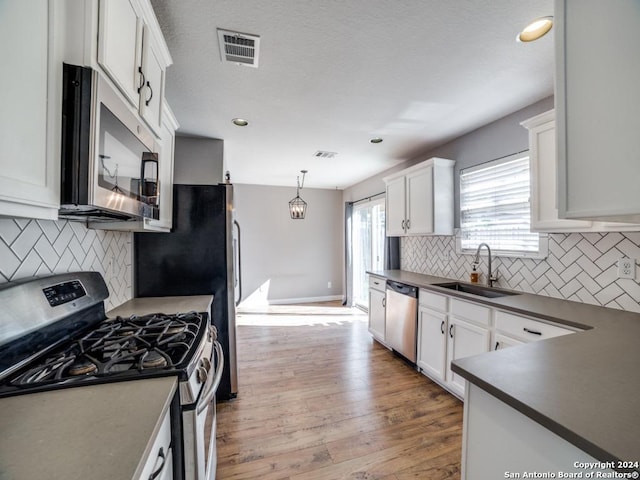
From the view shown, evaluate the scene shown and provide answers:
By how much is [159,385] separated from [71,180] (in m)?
0.69

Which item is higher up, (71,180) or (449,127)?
(449,127)

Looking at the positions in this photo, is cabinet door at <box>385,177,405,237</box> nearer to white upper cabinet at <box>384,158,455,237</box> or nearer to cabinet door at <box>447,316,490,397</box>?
white upper cabinet at <box>384,158,455,237</box>

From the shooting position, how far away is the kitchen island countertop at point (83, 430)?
56 centimetres

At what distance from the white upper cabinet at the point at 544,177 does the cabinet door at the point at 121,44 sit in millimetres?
2367

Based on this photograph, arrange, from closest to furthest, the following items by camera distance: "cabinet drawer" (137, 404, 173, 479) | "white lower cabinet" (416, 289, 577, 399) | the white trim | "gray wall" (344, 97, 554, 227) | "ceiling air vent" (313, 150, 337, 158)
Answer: "cabinet drawer" (137, 404, 173, 479) < "white lower cabinet" (416, 289, 577, 399) < the white trim < "gray wall" (344, 97, 554, 227) < "ceiling air vent" (313, 150, 337, 158)

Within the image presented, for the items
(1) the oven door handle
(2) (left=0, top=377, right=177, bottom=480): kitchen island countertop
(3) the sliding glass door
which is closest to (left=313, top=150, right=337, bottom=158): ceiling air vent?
(3) the sliding glass door

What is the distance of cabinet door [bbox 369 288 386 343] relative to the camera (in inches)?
135

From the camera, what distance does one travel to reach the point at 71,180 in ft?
2.68

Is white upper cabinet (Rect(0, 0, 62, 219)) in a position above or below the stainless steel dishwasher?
above

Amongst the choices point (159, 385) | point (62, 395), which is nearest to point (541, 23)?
point (159, 385)

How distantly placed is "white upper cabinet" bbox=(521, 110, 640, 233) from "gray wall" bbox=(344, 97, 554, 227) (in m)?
0.44

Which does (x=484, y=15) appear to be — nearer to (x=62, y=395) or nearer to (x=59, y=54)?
(x=59, y=54)

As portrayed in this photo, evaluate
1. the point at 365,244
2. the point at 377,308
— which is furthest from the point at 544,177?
the point at 365,244

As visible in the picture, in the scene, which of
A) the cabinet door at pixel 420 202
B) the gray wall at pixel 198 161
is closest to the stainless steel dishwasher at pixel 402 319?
the cabinet door at pixel 420 202
